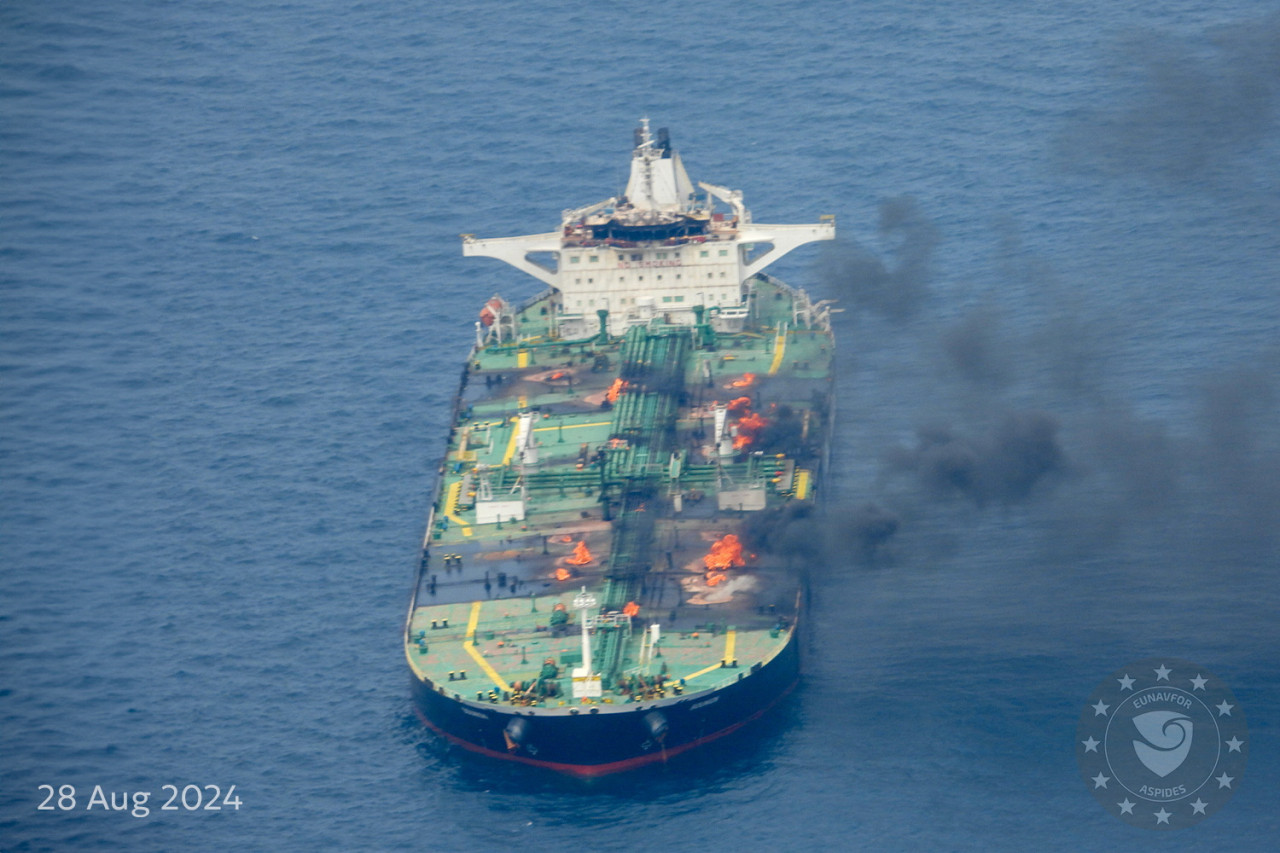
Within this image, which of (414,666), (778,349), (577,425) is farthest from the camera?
(778,349)

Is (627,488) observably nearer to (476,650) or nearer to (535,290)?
(476,650)

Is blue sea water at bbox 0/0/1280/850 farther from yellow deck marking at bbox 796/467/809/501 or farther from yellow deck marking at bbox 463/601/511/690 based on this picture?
yellow deck marking at bbox 463/601/511/690

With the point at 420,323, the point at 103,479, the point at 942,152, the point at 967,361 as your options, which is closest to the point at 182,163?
the point at 420,323

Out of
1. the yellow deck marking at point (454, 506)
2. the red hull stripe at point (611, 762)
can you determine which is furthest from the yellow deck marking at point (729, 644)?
the yellow deck marking at point (454, 506)

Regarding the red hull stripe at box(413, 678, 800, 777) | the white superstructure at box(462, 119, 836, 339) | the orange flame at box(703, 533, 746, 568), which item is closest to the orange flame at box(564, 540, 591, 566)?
the orange flame at box(703, 533, 746, 568)

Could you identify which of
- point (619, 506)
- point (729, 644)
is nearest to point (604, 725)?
point (729, 644)
